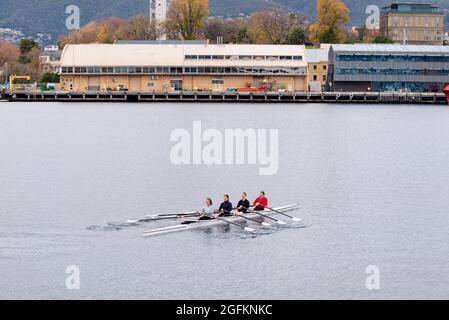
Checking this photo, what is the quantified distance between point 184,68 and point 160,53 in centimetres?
474

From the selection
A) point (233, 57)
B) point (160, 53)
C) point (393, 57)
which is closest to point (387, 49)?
point (393, 57)

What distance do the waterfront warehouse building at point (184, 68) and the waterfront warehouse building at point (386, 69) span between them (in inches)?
223

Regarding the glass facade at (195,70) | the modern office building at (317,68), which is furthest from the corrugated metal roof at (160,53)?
the modern office building at (317,68)

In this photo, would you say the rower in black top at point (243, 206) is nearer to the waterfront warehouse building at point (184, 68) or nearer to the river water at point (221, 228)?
the river water at point (221, 228)

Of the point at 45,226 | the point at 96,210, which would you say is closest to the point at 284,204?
the point at 96,210

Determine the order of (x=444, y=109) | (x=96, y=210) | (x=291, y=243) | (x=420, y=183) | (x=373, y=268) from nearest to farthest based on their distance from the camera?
(x=373, y=268) < (x=291, y=243) < (x=96, y=210) < (x=420, y=183) < (x=444, y=109)

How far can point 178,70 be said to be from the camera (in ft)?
575

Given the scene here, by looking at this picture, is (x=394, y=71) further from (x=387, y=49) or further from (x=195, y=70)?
(x=195, y=70)

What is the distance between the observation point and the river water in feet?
139

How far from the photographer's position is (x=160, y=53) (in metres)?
176

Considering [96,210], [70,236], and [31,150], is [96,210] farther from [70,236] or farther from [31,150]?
[31,150]

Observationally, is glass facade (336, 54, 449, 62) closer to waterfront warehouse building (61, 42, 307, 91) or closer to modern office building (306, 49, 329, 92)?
modern office building (306, 49, 329, 92)

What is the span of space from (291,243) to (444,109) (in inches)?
4719

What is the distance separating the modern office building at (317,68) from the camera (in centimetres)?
17712
